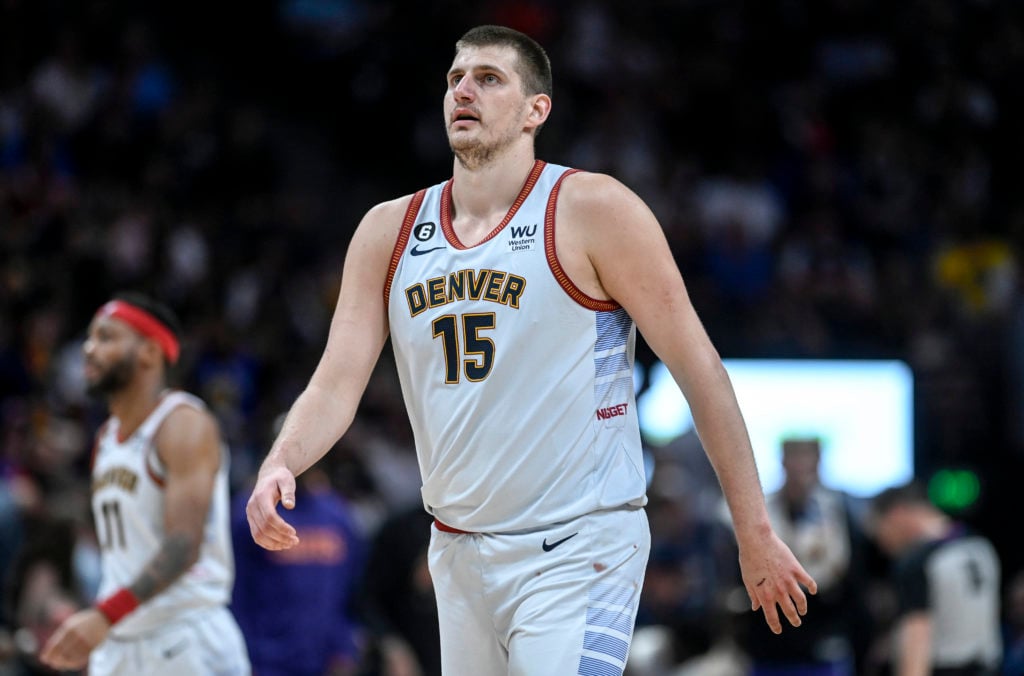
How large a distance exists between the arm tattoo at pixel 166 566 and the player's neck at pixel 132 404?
2.28ft

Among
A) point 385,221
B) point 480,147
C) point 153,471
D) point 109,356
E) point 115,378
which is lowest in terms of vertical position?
point 153,471

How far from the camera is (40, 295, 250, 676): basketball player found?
6457 mm

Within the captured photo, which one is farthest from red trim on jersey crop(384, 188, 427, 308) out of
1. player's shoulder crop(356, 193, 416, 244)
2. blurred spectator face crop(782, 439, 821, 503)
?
blurred spectator face crop(782, 439, 821, 503)

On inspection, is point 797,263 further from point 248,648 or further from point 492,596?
point 492,596

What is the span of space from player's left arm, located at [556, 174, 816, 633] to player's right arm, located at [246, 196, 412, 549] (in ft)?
2.09

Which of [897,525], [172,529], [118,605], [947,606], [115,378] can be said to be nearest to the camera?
[118,605]

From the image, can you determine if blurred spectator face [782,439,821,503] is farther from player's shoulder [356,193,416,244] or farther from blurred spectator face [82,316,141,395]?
player's shoulder [356,193,416,244]

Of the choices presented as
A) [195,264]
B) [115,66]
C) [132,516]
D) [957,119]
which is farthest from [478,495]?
[957,119]

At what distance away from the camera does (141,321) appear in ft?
23.2

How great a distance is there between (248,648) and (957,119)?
12618 millimetres

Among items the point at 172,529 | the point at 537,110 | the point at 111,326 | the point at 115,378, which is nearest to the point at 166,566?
the point at 172,529

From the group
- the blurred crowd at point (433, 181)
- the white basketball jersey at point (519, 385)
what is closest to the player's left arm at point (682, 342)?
the white basketball jersey at point (519, 385)

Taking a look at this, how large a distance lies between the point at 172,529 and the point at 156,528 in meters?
0.20

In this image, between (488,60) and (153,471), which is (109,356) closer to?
(153,471)
